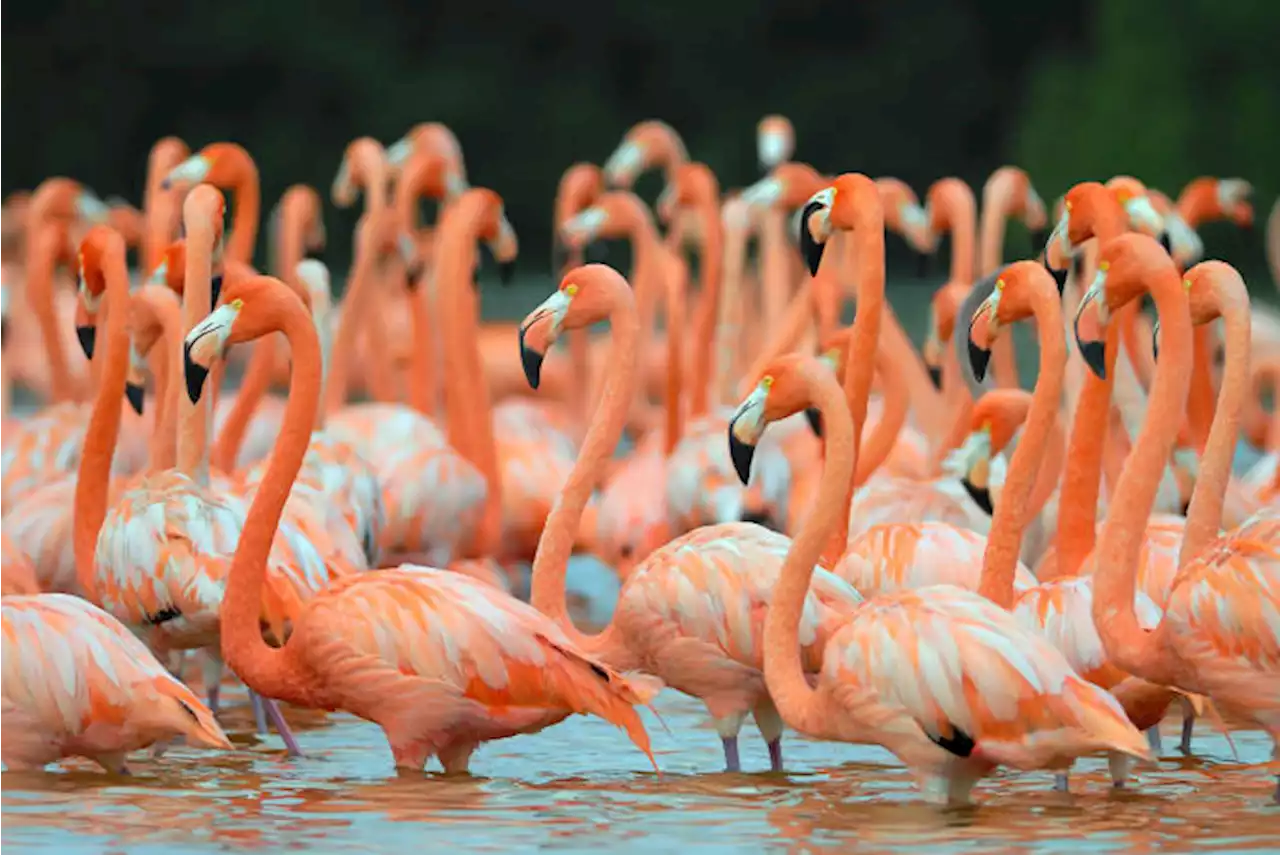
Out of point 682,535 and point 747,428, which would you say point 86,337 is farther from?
point 747,428

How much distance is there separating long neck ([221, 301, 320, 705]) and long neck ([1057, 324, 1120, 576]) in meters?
1.83

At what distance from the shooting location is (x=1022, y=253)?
18.5 metres

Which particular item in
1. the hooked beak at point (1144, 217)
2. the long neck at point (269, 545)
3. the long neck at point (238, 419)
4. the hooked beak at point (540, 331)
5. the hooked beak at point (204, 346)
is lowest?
the long neck at point (269, 545)

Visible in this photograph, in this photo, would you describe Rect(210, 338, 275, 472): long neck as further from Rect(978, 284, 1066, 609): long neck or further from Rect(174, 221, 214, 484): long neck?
Rect(978, 284, 1066, 609): long neck

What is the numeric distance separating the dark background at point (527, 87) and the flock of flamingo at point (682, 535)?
10.2 metres

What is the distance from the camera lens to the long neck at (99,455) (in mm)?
7176

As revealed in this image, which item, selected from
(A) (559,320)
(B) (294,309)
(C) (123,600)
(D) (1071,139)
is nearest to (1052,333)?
(A) (559,320)

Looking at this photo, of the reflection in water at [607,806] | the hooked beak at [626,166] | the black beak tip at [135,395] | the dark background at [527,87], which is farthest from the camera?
the dark background at [527,87]

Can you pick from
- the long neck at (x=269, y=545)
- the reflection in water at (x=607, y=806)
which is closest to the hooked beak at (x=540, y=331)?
the long neck at (x=269, y=545)

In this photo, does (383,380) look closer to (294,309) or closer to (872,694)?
(294,309)

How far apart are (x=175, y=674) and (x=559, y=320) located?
4.77 feet

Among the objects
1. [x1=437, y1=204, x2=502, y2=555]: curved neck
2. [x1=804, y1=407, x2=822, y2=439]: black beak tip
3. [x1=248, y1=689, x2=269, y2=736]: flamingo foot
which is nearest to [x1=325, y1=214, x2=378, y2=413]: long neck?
[x1=437, y1=204, x2=502, y2=555]: curved neck

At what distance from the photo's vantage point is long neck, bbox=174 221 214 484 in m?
7.00

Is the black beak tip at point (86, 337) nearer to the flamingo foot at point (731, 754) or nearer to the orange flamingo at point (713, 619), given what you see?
the orange flamingo at point (713, 619)
